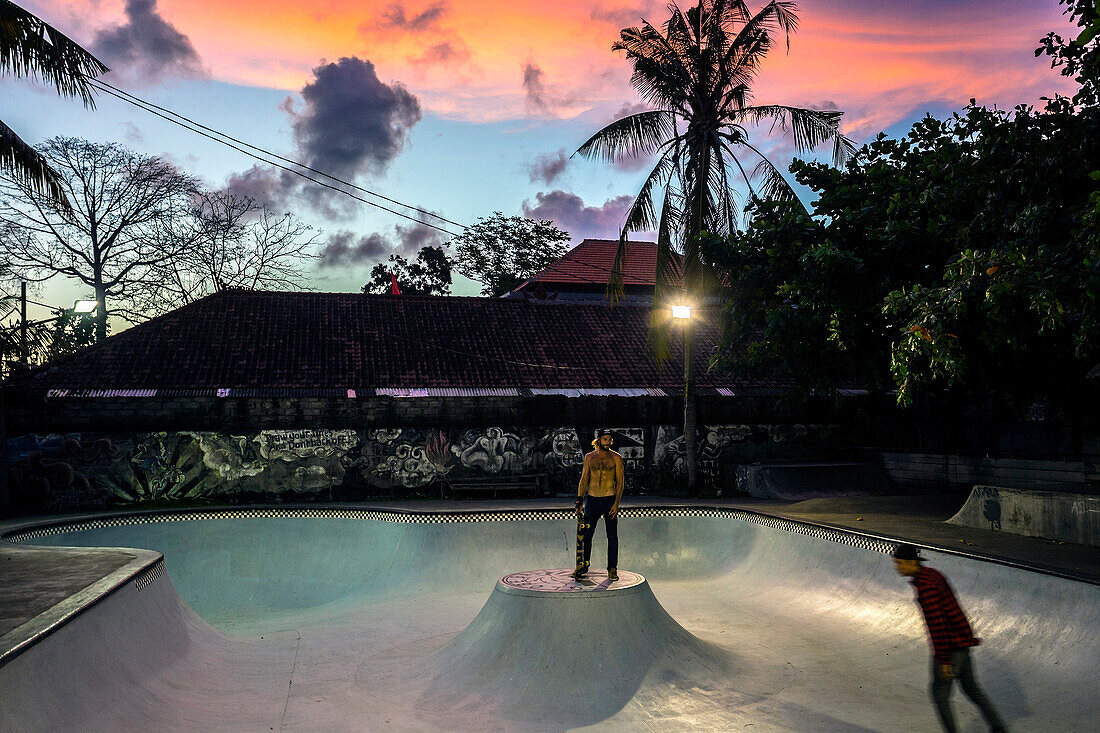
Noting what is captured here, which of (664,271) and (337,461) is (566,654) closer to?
(664,271)

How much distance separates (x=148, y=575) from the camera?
8.67 meters

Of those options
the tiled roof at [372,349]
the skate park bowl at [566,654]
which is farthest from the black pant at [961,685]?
the tiled roof at [372,349]

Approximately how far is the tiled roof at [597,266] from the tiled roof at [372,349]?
5.40 meters

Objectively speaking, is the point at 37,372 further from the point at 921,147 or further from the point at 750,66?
the point at 921,147

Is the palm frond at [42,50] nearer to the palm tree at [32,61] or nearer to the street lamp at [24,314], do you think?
the palm tree at [32,61]

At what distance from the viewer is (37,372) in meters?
18.6

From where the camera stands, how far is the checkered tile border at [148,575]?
824 centimetres

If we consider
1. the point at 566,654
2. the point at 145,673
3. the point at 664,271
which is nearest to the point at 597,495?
the point at 566,654

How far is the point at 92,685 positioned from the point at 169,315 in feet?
59.4

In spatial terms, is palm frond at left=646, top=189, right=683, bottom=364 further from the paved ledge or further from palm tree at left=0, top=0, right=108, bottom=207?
palm tree at left=0, top=0, right=108, bottom=207

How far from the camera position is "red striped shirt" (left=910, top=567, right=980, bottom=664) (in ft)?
17.9

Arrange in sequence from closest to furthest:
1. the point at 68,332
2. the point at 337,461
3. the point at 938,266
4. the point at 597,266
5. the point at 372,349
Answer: the point at 938,266 < the point at 337,461 < the point at 372,349 < the point at 68,332 < the point at 597,266

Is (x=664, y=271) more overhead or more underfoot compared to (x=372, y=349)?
more overhead

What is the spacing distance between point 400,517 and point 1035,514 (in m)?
10.1
